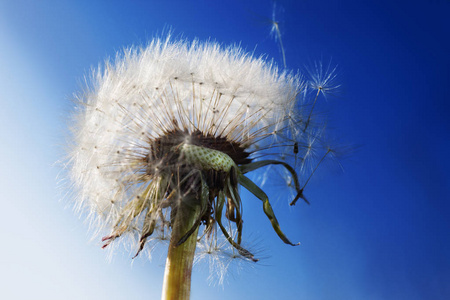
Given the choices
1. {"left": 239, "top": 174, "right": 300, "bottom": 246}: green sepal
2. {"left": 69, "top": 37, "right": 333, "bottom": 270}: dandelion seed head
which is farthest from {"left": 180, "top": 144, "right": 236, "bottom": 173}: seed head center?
{"left": 239, "top": 174, "right": 300, "bottom": 246}: green sepal

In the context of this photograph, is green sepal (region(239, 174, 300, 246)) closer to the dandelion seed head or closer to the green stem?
the dandelion seed head

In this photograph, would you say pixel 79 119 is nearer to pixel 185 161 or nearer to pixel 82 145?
pixel 82 145

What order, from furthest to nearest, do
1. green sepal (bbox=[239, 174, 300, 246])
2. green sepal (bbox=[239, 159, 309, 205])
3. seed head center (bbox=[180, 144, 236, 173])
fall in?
green sepal (bbox=[239, 159, 309, 205]) < green sepal (bbox=[239, 174, 300, 246]) < seed head center (bbox=[180, 144, 236, 173])

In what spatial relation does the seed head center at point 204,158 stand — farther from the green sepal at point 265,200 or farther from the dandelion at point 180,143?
the green sepal at point 265,200

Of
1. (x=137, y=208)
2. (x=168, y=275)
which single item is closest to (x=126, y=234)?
(x=137, y=208)

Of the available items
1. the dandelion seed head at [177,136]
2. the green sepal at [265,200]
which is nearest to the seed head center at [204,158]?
the dandelion seed head at [177,136]

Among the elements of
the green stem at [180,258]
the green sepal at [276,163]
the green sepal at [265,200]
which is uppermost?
the green sepal at [276,163]

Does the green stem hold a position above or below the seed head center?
below

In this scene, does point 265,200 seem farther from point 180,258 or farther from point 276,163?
point 180,258
